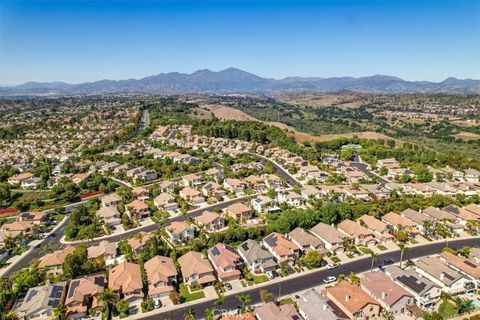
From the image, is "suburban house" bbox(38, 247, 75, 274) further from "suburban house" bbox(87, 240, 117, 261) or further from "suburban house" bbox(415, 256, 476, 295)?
"suburban house" bbox(415, 256, 476, 295)

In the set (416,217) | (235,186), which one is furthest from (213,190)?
(416,217)

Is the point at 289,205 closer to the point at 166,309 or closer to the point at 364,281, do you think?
the point at 364,281

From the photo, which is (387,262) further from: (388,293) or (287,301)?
(287,301)

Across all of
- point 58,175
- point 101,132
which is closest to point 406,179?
point 58,175

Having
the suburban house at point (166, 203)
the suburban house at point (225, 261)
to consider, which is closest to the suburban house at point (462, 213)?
the suburban house at point (225, 261)

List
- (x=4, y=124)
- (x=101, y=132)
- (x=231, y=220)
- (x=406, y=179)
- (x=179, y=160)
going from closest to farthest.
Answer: (x=231, y=220)
(x=406, y=179)
(x=179, y=160)
(x=101, y=132)
(x=4, y=124)
